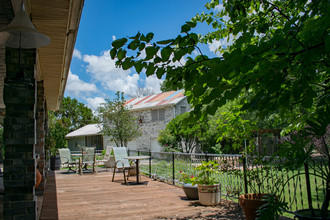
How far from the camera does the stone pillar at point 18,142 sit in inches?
133

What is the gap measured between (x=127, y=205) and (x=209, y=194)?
5.76 ft

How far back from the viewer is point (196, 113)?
236 cm

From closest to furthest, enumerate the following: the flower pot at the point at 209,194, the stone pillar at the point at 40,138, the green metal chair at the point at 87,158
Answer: the flower pot at the point at 209,194
the stone pillar at the point at 40,138
the green metal chair at the point at 87,158

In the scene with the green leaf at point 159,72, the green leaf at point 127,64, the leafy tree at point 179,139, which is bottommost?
the leafy tree at point 179,139

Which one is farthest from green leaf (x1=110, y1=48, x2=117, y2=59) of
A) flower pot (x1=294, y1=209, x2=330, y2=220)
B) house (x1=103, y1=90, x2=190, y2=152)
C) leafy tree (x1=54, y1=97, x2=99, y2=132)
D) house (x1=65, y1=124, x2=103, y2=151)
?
leafy tree (x1=54, y1=97, x2=99, y2=132)

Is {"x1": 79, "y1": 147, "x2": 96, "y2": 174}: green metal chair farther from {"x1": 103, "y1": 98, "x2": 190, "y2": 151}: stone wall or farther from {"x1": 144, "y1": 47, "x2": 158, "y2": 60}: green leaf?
{"x1": 144, "y1": 47, "x2": 158, "y2": 60}: green leaf

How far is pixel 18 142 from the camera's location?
347cm

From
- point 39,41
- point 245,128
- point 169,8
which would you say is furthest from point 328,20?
point 169,8

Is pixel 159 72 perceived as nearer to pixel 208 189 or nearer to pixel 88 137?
pixel 208 189

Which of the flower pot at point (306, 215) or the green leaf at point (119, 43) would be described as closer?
the green leaf at point (119, 43)

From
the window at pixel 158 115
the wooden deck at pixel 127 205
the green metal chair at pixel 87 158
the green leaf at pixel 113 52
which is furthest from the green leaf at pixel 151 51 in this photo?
the window at pixel 158 115

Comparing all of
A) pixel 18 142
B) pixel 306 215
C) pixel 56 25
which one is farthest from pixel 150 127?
pixel 306 215

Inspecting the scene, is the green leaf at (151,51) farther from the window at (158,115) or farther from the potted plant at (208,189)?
the window at (158,115)

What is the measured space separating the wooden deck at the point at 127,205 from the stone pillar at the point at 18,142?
174cm
